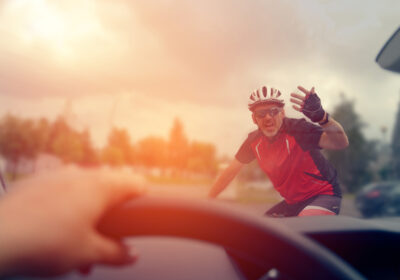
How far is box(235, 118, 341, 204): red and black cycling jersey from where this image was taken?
6.17 feet

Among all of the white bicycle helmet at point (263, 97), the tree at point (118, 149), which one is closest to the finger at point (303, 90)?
the white bicycle helmet at point (263, 97)

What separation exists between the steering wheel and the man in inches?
42.4

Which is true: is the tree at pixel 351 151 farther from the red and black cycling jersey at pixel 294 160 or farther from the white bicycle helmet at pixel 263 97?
the white bicycle helmet at pixel 263 97

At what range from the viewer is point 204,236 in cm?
78

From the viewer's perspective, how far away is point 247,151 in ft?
6.50

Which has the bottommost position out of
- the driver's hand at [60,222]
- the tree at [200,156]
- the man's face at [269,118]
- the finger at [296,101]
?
the driver's hand at [60,222]

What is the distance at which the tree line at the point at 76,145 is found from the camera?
1360mm

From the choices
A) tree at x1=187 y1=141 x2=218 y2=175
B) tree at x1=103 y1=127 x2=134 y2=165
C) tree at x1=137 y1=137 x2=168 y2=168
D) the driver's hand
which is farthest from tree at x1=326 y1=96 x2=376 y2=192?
the driver's hand

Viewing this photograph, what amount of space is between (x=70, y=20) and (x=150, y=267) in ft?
3.60

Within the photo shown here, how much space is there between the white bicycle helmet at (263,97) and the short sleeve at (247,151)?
8.0 inches

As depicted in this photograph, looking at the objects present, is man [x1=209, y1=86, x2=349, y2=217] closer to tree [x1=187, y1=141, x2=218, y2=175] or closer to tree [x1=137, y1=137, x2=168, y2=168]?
tree [x1=187, y1=141, x2=218, y2=175]

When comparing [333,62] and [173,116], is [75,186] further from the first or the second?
[333,62]

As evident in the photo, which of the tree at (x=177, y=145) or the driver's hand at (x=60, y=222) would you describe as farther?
the tree at (x=177, y=145)

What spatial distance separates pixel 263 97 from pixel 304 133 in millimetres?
332
